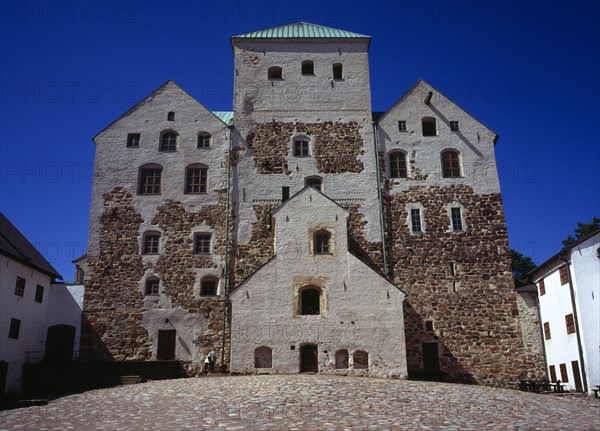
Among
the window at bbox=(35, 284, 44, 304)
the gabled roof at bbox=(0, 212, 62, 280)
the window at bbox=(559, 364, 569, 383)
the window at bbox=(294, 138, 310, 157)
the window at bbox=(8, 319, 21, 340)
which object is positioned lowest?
the window at bbox=(559, 364, 569, 383)

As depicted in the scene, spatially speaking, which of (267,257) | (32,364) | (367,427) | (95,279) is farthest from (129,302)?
(367,427)

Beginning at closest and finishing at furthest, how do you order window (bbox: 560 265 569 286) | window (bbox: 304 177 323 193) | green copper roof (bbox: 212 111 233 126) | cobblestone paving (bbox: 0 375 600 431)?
cobblestone paving (bbox: 0 375 600 431) < window (bbox: 560 265 569 286) < window (bbox: 304 177 323 193) < green copper roof (bbox: 212 111 233 126)

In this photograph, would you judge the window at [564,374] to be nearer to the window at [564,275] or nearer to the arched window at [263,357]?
the window at [564,275]

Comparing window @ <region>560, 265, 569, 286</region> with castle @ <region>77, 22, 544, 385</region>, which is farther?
window @ <region>560, 265, 569, 286</region>

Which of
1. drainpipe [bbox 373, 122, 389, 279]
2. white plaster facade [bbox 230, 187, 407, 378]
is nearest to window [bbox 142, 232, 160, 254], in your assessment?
white plaster facade [bbox 230, 187, 407, 378]

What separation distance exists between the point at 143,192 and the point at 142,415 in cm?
1715

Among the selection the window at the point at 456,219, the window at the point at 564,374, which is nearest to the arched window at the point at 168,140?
the window at the point at 456,219

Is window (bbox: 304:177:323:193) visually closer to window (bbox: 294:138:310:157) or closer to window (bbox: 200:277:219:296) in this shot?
window (bbox: 294:138:310:157)

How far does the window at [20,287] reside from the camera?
85.1 feet

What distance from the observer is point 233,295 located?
26062 millimetres

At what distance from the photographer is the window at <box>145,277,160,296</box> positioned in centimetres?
2869

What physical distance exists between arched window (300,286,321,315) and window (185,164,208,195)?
853 cm

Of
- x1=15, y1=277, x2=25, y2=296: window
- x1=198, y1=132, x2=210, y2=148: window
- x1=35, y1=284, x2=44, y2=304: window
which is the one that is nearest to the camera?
x1=15, y1=277, x2=25, y2=296: window

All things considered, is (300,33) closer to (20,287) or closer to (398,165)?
(398,165)
